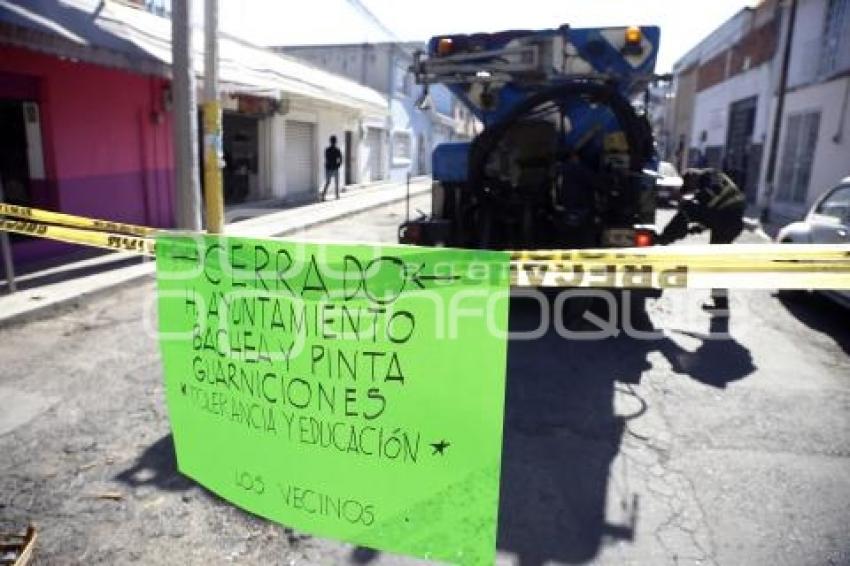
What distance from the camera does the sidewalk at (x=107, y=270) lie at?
6496 mm

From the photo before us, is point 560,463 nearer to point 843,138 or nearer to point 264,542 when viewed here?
point 264,542

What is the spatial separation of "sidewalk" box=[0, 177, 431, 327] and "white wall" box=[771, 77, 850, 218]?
13762 mm

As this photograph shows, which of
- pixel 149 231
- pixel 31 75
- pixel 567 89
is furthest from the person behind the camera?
pixel 31 75

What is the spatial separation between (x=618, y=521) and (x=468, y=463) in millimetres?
1581

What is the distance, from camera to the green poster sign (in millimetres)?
1842

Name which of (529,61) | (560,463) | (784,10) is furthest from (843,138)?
(560,463)

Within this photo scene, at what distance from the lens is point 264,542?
2.83 m

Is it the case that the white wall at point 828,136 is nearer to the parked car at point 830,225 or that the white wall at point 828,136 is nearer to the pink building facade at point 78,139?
the parked car at point 830,225

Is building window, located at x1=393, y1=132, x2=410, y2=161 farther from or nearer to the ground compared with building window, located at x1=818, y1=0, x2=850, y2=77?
nearer to the ground

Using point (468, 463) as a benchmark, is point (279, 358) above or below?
above

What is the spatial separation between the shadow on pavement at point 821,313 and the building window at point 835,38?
12186mm

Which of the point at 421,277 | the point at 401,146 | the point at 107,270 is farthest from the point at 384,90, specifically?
the point at 421,277

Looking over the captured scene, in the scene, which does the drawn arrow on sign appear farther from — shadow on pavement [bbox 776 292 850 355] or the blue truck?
shadow on pavement [bbox 776 292 850 355]

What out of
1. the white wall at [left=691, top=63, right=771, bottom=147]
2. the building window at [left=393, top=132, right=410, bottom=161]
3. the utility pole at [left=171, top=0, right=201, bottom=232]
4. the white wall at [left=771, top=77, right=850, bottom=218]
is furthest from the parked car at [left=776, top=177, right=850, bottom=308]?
the building window at [left=393, top=132, right=410, bottom=161]
